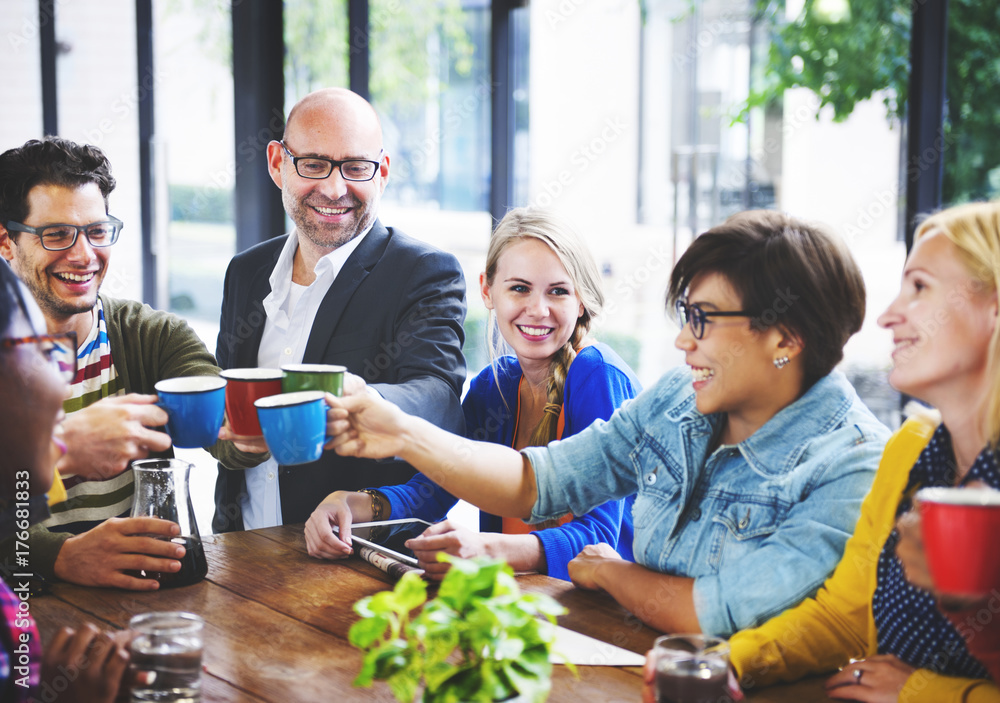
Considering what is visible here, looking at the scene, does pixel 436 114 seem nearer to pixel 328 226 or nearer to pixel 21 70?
pixel 328 226

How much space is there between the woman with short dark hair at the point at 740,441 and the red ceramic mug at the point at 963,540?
18.6 inches

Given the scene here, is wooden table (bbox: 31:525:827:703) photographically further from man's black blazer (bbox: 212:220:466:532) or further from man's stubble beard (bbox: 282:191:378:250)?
man's stubble beard (bbox: 282:191:378:250)

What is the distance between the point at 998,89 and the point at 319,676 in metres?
2.74

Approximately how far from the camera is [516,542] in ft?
5.84

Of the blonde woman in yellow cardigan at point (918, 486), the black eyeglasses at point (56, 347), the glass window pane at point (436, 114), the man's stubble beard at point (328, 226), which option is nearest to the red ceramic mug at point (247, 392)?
the black eyeglasses at point (56, 347)

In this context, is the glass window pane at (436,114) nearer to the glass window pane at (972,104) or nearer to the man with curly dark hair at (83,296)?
the glass window pane at (972,104)

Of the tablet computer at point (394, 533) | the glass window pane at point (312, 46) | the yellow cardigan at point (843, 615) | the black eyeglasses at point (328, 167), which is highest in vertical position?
the glass window pane at point (312, 46)

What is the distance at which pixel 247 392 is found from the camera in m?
1.54

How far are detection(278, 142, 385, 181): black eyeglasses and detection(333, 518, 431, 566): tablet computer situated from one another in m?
0.90

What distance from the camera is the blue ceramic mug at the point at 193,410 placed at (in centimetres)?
144

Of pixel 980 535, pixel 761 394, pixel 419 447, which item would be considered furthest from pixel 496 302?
pixel 980 535

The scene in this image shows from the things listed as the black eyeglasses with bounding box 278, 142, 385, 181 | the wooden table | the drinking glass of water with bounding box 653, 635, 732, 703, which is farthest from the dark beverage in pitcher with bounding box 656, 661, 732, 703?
the black eyeglasses with bounding box 278, 142, 385, 181

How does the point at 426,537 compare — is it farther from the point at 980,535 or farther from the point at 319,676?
the point at 980,535

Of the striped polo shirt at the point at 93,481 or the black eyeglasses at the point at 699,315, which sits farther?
the striped polo shirt at the point at 93,481
